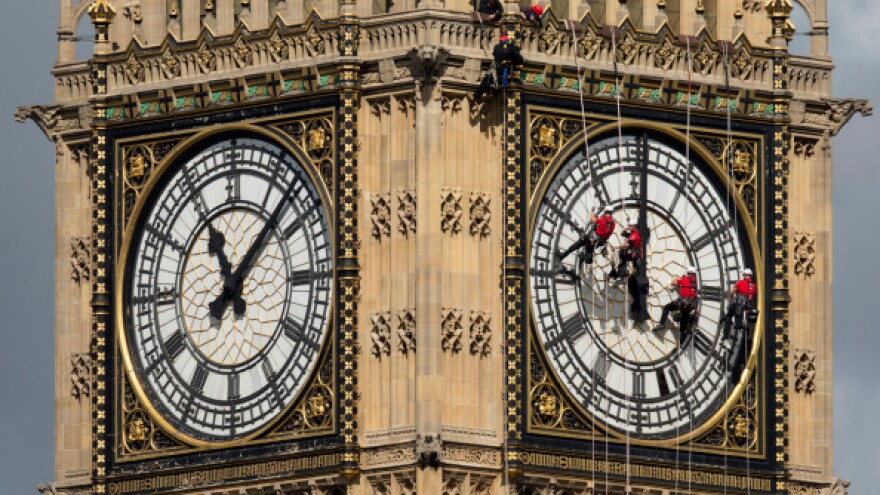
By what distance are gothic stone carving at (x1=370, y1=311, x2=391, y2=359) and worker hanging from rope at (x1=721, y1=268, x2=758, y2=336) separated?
371 cm

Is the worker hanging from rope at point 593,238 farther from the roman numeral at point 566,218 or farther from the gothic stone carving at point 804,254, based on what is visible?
the gothic stone carving at point 804,254

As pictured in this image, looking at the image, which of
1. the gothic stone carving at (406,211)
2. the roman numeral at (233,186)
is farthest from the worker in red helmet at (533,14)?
the roman numeral at (233,186)

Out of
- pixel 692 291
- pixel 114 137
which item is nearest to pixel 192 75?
pixel 114 137

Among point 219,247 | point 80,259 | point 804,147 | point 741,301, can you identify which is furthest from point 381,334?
point 804,147

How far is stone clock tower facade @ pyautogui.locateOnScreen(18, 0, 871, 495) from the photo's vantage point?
6175 cm

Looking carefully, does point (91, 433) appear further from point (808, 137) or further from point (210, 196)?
point (808, 137)

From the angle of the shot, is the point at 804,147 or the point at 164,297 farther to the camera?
the point at 804,147

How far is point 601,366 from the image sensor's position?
62.6 metres

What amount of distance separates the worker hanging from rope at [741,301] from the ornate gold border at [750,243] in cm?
19

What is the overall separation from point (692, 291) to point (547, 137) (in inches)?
87.3

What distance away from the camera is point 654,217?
2491 inches

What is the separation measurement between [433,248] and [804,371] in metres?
4.58

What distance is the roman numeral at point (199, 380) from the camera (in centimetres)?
6312

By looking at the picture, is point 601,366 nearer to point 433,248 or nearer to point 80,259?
point 433,248
